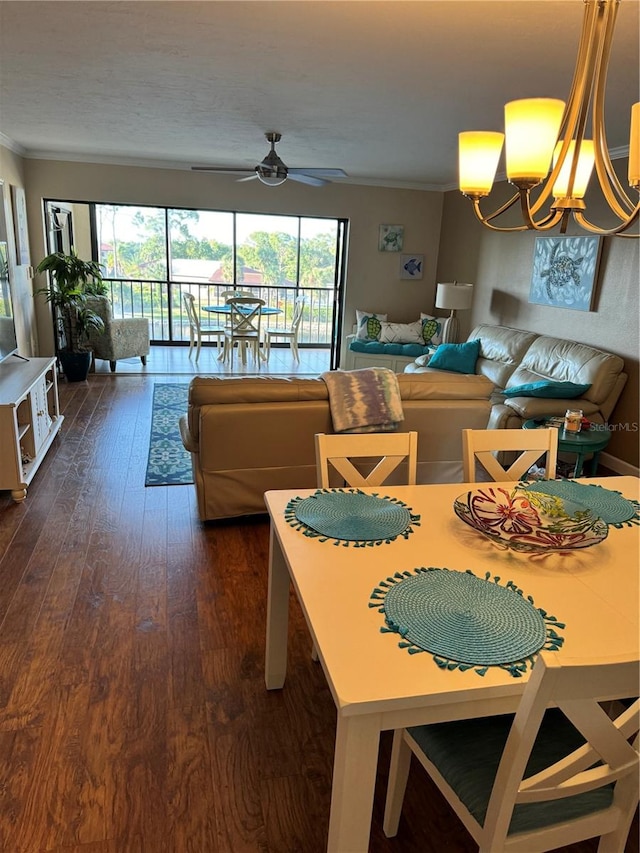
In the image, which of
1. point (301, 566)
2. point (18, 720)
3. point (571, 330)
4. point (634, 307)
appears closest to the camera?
point (301, 566)

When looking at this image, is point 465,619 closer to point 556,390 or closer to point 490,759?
point 490,759

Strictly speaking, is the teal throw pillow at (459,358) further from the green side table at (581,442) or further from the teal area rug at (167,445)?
the teal area rug at (167,445)

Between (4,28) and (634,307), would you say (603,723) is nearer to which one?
(4,28)

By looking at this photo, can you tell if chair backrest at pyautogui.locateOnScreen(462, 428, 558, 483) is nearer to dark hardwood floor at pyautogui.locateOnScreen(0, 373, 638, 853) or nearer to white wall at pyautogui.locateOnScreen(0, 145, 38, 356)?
dark hardwood floor at pyautogui.locateOnScreen(0, 373, 638, 853)

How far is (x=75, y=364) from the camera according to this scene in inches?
245

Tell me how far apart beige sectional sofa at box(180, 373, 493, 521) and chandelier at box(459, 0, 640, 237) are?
1.50 metres

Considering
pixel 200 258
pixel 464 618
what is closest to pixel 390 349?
pixel 200 258

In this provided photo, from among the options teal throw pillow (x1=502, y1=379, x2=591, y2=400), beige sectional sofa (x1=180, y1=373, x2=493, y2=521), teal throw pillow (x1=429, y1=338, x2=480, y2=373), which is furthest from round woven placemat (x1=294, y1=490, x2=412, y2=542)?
teal throw pillow (x1=429, y1=338, x2=480, y2=373)

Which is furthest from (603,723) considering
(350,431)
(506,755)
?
(350,431)

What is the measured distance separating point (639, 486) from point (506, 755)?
1.39m

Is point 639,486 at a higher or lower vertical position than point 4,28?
lower

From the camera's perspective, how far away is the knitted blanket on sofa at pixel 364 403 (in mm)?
3066

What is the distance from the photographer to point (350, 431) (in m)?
3.09

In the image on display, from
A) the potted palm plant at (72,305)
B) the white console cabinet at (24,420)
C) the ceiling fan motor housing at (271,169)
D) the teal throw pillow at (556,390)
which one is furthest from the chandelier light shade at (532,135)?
the potted palm plant at (72,305)
